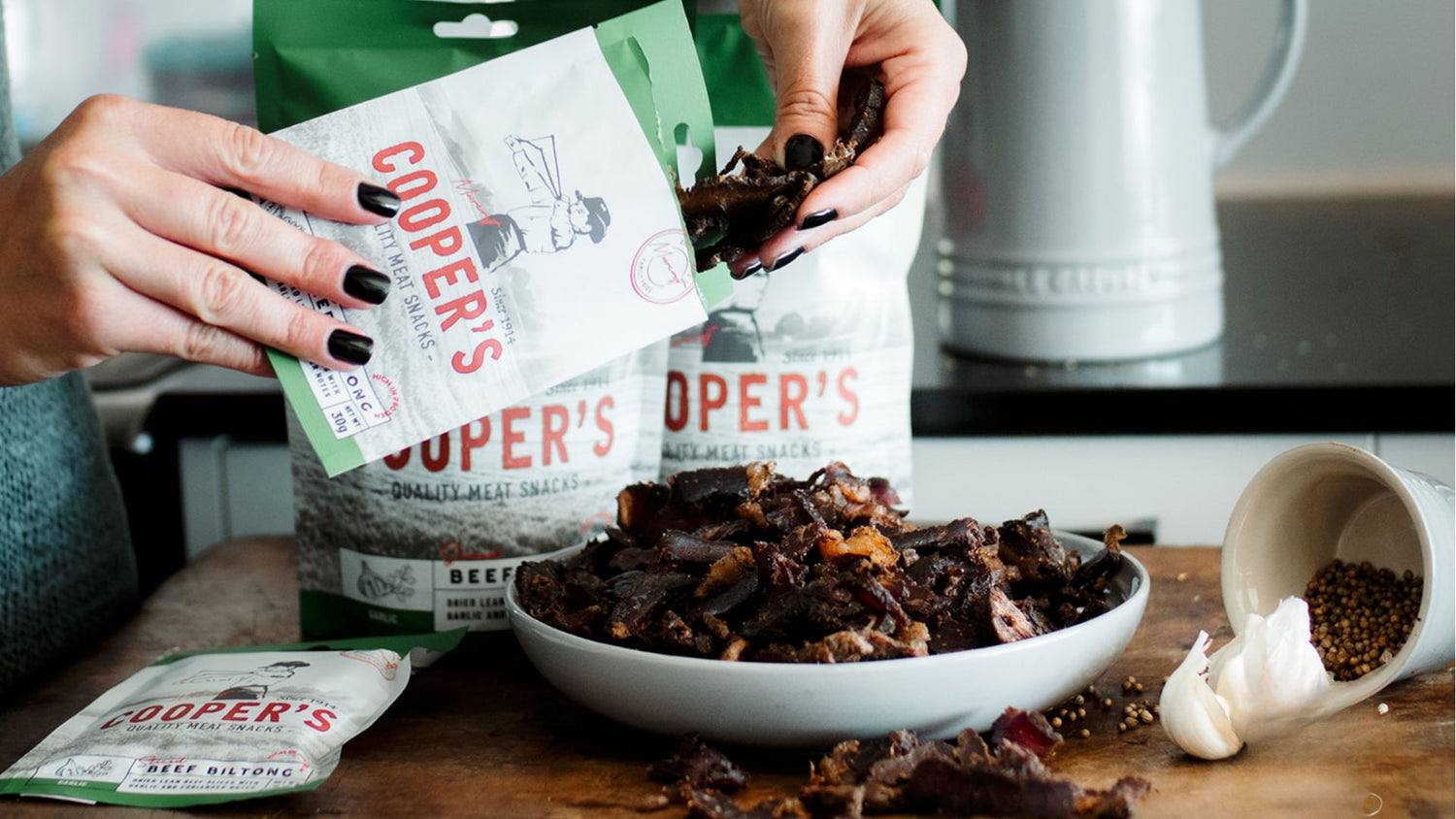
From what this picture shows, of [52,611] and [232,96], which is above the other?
[232,96]

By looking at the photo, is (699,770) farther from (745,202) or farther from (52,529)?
(52,529)

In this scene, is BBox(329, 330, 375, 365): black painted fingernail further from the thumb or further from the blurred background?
the blurred background

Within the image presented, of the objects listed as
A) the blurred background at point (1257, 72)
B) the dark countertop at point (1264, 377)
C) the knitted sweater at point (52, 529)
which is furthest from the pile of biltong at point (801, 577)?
the blurred background at point (1257, 72)

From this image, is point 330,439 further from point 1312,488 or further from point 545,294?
point 1312,488

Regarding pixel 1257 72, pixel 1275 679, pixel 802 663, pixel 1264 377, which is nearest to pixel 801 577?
pixel 802 663

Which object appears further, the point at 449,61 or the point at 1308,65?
the point at 1308,65

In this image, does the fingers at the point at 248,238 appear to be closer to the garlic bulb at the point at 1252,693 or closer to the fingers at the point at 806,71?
the fingers at the point at 806,71

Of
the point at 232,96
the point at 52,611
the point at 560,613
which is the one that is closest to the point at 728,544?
the point at 560,613
